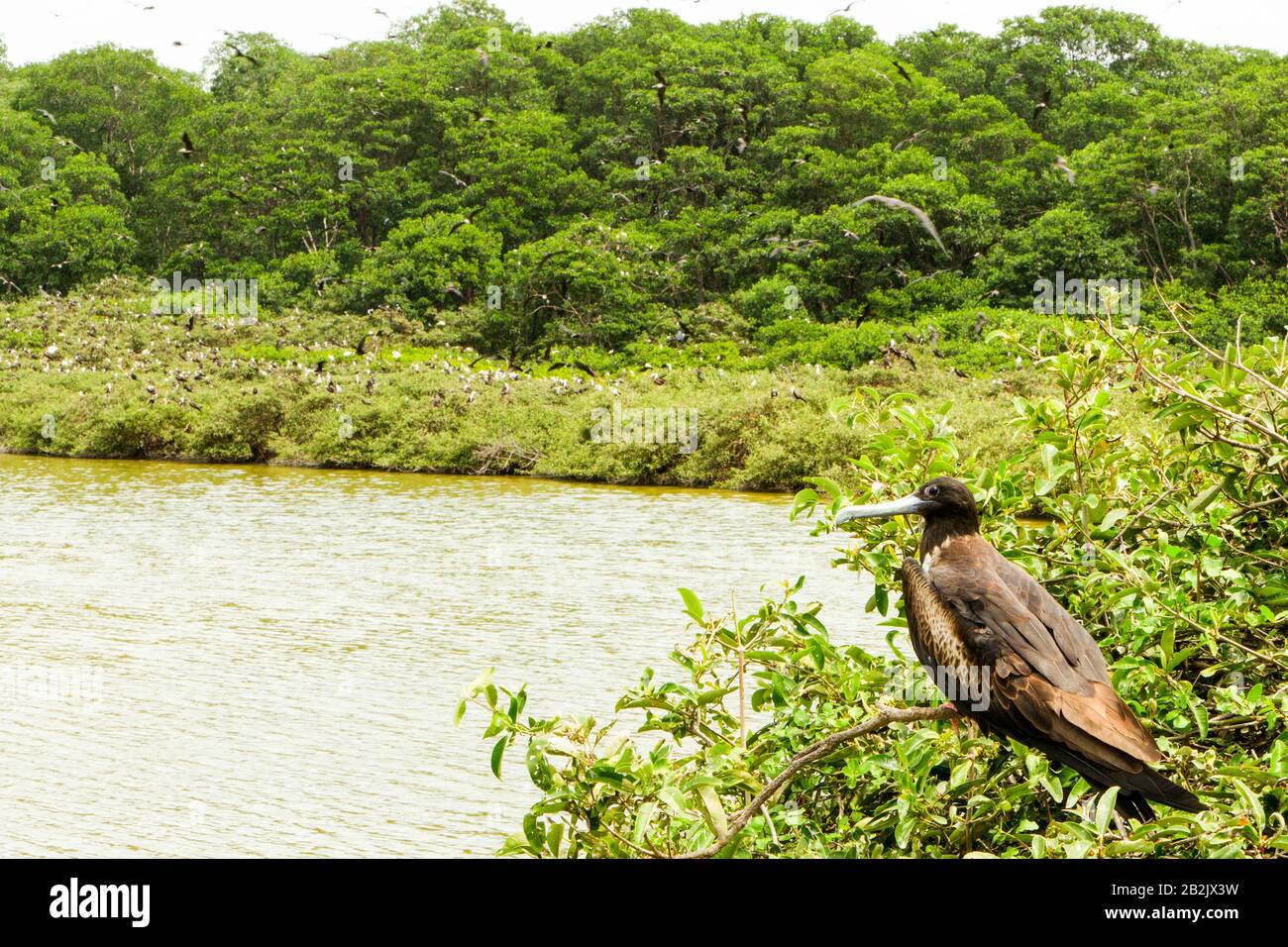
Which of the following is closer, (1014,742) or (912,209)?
(1014,742)

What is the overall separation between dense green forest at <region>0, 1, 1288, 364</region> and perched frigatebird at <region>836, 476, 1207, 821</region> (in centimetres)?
2493

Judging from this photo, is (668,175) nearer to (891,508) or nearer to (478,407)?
(478,407)

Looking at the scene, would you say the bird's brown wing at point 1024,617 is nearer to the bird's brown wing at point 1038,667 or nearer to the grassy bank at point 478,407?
the bird's brown wing at point 1038,667

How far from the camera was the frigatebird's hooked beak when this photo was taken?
10.4 ft

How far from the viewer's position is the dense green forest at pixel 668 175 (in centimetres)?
2973

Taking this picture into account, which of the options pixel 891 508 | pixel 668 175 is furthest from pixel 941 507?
pixel 668 175

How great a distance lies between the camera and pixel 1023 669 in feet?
8.84

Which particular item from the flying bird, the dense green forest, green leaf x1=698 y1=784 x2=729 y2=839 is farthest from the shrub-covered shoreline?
the dense green forest

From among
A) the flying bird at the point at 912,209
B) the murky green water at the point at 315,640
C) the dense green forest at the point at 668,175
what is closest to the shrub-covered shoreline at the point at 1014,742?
the murky green water at the point at 315,640

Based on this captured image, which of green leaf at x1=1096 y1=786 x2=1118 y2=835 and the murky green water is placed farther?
the murky green water

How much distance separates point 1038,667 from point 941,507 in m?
0.55

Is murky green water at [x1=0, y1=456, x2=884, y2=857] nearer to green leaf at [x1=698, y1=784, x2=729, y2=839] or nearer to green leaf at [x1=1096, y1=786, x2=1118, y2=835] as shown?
green leaf at [x1=698, y1=784, x2=729, y2=839]

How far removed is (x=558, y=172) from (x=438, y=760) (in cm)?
3222

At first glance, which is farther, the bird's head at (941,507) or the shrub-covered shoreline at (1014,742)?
the bird's head at (941,507)
